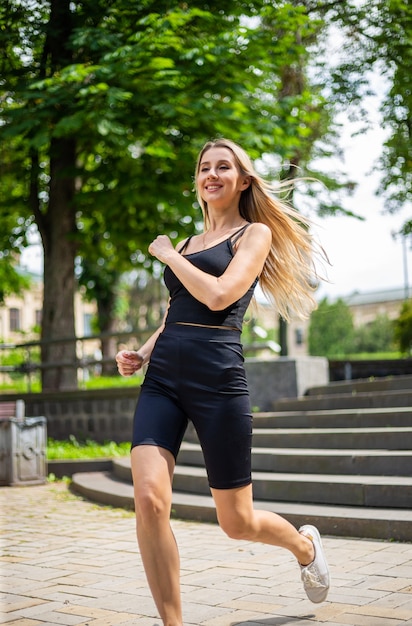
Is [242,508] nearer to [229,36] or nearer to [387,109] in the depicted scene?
[229,36]

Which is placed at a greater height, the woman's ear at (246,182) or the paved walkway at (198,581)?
the woman's ear at (246,182)

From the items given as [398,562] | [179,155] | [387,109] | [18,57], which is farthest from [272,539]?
[387,109]

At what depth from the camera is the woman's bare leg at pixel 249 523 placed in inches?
146

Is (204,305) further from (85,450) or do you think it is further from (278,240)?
(85,450)

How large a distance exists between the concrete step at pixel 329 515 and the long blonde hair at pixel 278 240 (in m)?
2.52

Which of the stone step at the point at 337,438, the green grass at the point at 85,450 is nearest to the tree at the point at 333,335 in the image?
the green grass at the point at 85,450

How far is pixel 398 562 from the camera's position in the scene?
215 inches

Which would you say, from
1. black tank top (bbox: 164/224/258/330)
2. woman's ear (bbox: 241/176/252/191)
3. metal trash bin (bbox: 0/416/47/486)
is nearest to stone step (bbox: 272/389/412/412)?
Answer: metal trash bin (bbox: 0/416/47/486)

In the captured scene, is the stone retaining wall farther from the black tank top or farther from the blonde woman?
the black tank top

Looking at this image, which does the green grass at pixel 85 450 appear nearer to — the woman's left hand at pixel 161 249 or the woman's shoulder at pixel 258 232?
the woman's shoulder at pixel 258 232

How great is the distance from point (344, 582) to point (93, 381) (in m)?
12.2

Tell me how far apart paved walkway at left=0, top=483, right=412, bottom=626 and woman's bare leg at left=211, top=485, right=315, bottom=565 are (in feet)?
1.42

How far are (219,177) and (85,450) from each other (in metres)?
8.91

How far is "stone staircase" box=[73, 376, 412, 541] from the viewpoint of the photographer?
6.71 meters
